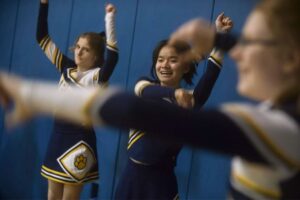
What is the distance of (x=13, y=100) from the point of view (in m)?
0.50

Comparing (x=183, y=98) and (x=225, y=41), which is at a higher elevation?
(x=225, y=41)

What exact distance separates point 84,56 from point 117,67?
13.3 inches

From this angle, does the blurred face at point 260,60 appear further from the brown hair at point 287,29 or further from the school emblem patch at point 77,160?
the school emblem patch at point 77,160

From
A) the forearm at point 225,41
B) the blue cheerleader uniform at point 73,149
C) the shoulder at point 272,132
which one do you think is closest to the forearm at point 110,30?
the blue cheerleader uniform at point 73,149

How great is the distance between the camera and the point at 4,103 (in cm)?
50

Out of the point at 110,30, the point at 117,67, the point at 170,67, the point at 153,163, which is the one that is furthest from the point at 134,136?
the point at 117,67

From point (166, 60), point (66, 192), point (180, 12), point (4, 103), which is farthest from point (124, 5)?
point (4, 103)

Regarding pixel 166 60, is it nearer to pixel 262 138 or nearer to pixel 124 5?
pixel 124 5

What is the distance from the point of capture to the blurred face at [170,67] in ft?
4.38

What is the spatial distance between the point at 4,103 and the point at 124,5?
149 cm

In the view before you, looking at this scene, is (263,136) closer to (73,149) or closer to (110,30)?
(110,30)

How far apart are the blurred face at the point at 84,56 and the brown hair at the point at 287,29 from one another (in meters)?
1.13

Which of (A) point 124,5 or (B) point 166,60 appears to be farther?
(A) point 124,5

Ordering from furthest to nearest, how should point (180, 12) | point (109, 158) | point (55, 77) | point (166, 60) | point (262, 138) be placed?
point (55, 77), point (109, 158), point (180, 12), point (166, 60), point (262, 138)
